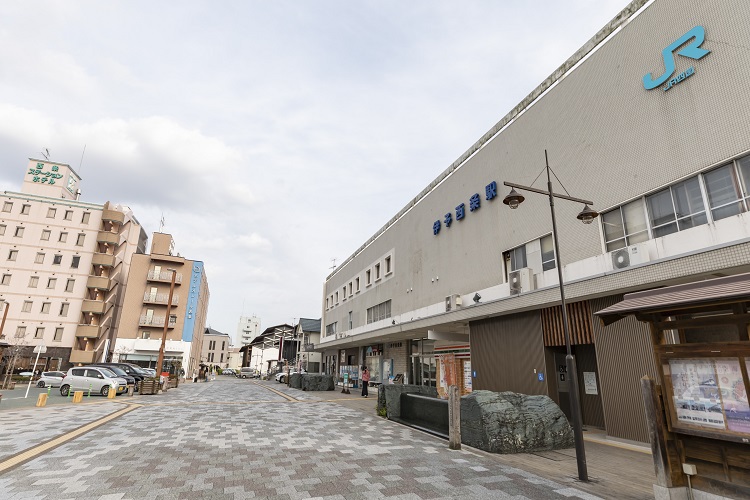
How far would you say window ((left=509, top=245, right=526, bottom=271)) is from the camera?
15.4m

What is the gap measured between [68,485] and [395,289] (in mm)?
Result: 22014

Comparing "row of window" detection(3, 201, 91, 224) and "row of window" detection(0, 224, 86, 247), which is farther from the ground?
"row of window" detection(3, 201, 91, 224)

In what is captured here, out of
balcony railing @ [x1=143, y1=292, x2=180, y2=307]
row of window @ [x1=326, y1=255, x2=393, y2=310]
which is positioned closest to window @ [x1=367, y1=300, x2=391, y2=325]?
row of window @ [x1=326, y1=255, x2=393, y2=310]

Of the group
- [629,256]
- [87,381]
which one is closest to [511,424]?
[629,256]

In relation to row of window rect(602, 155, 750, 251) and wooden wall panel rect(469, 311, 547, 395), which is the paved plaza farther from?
row of window rect(602, 155, 750, 251)

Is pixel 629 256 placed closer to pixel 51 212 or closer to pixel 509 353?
pixel 509 353

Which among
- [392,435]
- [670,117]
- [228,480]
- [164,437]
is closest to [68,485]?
[228,480]

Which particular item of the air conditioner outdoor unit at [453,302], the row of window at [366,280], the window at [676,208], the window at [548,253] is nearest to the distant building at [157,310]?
the row of window at [366,280]

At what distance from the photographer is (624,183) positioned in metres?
11.4

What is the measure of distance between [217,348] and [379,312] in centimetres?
10485

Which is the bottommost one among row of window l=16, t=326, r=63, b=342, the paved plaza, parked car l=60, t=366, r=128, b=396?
the paved plaza

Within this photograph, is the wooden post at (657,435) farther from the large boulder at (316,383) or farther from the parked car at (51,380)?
the parked car at (51,380)

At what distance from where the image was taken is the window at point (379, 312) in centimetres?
2847

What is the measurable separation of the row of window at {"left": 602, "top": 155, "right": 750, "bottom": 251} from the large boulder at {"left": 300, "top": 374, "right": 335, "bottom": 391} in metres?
24.5
